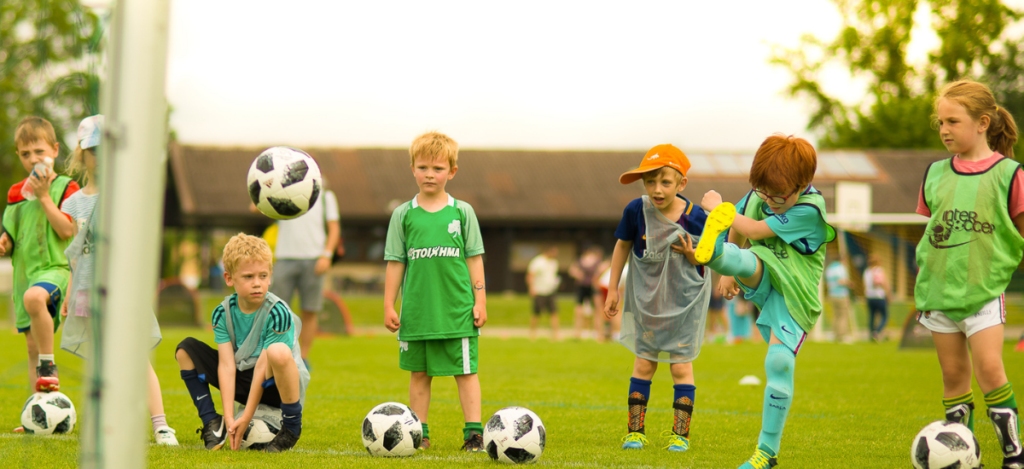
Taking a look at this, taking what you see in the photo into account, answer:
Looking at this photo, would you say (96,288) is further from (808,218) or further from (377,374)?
(377,374)

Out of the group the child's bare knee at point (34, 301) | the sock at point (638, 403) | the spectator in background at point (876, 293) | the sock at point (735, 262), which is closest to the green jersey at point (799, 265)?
the sock at point (735, 262)

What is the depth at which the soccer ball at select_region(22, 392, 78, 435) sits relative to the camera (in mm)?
4473

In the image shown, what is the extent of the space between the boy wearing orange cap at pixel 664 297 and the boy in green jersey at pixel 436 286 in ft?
2.60

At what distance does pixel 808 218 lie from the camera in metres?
3.90

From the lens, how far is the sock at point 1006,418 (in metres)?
3.80

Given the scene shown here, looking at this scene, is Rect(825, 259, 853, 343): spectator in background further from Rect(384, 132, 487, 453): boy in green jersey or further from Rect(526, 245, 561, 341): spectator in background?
Rect(384, 132, 487, 453): boy in green jersey

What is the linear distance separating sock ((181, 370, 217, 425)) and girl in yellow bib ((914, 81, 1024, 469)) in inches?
141

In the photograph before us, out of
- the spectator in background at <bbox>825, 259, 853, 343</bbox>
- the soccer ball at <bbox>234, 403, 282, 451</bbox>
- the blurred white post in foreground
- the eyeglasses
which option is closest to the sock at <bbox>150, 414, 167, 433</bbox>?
the soccer ball at <bbox>234, 403, 282, 451</bbox>

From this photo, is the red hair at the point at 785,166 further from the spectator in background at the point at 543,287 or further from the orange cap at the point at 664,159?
the spectator in background at the point at 543,287

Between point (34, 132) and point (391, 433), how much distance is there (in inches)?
115

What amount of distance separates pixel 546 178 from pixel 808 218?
1229 inches

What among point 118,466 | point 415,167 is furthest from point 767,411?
point 118,466

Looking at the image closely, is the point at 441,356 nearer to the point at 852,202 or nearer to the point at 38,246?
the point at 38,246

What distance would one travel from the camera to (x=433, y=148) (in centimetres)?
450
